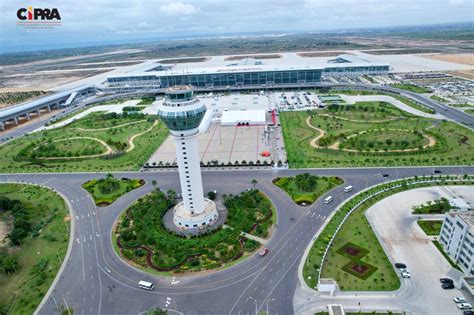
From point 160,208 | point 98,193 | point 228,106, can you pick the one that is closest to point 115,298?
point 160,208

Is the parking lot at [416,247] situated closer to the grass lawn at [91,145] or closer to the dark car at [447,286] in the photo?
the dark car at [447,286]

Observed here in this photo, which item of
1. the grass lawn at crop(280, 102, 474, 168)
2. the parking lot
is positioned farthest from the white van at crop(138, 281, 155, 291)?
the grass lawn at crop(280, 102, 474, 168)

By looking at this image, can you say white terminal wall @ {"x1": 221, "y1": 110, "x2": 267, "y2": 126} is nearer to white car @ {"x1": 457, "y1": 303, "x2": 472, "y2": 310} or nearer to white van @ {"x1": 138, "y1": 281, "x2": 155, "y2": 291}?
white van @ {"x1": 138, "y1": 281, "x2": 155, "y2": 291}

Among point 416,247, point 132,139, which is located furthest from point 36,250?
point 416,247

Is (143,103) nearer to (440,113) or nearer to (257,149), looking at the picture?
(257,149)

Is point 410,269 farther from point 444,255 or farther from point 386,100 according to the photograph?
point 386,100

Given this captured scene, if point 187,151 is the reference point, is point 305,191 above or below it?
below
